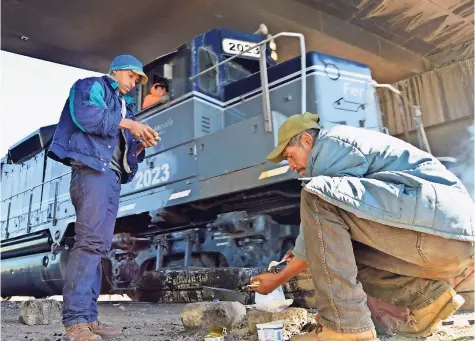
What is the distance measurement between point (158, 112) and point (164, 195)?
104 cm

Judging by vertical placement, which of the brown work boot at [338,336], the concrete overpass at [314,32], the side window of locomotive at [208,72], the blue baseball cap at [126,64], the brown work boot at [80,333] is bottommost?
the brown work boot at [338,336]

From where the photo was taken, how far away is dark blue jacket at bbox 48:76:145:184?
214 centimetres

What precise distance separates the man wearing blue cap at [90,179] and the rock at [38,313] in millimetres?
943

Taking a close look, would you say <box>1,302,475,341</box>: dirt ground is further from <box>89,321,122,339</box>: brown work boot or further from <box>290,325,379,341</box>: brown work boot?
<box>290,325,379,341</box>: brown work boot

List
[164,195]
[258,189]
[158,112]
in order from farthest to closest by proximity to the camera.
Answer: [158,112]
[164,195]
[258,189]

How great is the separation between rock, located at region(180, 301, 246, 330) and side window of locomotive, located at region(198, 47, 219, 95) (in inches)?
126

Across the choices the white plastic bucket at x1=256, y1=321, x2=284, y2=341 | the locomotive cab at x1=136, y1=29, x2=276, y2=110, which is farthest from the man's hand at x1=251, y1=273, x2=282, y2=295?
the locomotive cab at x1=136, y1=29, x2=276, y2=110

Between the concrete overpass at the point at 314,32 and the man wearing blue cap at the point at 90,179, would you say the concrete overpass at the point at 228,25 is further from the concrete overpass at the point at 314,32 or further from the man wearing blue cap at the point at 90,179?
the man wearing blue cap at the point at 90,179

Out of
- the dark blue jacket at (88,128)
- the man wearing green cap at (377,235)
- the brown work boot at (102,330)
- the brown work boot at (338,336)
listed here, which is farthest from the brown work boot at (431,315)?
the dark blue jacket at (88,128)

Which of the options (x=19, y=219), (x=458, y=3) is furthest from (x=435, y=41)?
(x=19, y=219)

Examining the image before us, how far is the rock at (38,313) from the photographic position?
282 cm

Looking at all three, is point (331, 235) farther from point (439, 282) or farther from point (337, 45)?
point (337, 45)

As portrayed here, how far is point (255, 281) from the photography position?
2059mm

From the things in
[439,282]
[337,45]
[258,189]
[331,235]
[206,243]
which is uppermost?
[337,45]
